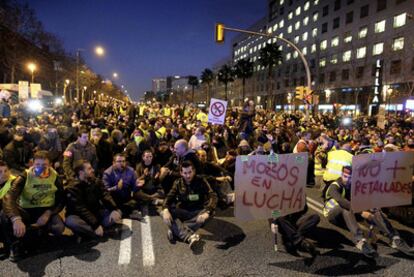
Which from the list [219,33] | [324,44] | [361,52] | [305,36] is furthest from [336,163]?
[305,36]

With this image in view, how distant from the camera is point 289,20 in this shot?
74.5 metres

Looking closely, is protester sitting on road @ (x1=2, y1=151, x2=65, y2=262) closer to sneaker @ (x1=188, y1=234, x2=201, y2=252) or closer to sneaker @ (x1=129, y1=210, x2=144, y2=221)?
sneaker @ (x1=129, y1=210, x2=144, y2=221)

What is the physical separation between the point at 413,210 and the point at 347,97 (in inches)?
Result: 2004

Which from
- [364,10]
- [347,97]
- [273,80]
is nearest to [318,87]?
[347,97]

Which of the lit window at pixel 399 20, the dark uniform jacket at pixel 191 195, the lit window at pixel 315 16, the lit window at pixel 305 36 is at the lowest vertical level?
the dark uniform jacket at pixel 191 195

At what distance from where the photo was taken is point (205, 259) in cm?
455

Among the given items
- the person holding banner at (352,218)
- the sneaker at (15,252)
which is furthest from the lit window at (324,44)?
the sneaker at (15,252)

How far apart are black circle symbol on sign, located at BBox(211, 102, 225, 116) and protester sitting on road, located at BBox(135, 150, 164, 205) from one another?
3.90 metres

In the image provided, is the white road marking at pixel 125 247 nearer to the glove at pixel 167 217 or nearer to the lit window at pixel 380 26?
the glove at pixel 167 217

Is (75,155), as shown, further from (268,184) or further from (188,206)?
(268,184)

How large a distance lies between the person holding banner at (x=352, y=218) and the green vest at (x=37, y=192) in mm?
4299

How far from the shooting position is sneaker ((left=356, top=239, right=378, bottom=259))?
451cm

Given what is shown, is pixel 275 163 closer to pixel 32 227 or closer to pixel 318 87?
pixel 32 227

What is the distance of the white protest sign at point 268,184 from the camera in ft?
14.9
